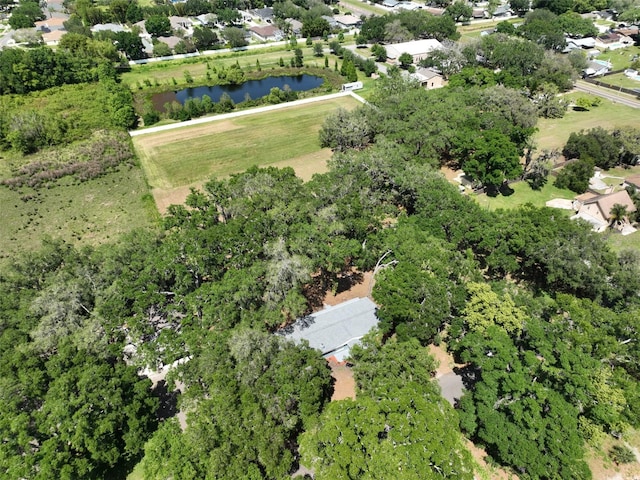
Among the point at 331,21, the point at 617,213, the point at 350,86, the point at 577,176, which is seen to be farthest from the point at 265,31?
the point at 617,213

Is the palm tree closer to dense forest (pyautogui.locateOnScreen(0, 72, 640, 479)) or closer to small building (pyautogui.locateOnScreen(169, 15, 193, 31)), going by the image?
dense forest (pyautogui.locateOnScreen(0, 72, 640, 479))

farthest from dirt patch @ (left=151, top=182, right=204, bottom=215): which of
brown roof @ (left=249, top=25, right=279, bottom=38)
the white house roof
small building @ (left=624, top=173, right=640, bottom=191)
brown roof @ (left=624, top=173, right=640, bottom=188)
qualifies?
brown roof @ (left=249, top=25, right=279, bottom=38)

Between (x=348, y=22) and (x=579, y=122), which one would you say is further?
(x=348, y=22)

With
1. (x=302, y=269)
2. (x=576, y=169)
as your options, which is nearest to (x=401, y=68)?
(x=576, y=169)

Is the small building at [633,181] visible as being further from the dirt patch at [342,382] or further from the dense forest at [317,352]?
the dirt patch at [342,382]

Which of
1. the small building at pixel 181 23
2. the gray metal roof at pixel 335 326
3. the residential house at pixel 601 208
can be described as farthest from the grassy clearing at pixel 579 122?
the small building at pixel 181 23

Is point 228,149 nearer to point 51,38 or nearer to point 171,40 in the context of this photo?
point 171,40
